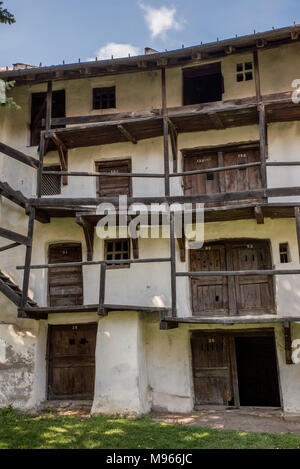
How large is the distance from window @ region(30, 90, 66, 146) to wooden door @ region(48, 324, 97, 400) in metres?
6.31

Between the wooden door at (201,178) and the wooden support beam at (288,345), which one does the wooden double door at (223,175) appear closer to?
the wooden door at (201,178)

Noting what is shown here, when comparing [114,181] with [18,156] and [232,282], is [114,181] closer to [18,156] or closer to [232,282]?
[18,156]

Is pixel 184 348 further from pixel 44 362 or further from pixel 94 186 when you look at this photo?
pixel 94 186

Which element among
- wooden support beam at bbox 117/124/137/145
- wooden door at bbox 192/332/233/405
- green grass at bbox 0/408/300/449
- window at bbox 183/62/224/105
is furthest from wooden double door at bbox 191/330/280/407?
window at bbox 183/62/224/105

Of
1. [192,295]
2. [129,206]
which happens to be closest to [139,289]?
[192,295]

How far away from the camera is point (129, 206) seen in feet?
43.8

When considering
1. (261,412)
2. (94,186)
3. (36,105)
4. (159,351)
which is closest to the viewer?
(261,412)

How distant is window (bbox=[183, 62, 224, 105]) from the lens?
14719 millimetres

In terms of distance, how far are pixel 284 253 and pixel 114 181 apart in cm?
571

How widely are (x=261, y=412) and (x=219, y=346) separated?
6.85 ft

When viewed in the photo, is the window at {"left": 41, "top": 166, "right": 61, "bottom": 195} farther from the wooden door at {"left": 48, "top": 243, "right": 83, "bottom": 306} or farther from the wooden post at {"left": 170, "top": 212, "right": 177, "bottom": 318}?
the wooden post at {"left": 170, "top": 212, "right": 177, "bottom": 318}

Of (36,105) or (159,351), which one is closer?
(159,351)

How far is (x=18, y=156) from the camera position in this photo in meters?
13.8

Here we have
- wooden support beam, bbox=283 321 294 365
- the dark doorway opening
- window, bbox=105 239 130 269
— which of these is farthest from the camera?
the dark doorway opening
